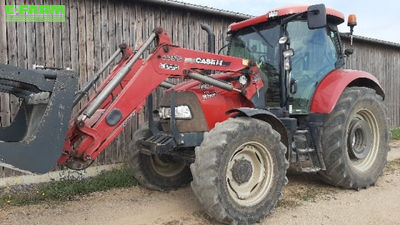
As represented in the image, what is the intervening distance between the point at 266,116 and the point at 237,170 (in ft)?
2.73

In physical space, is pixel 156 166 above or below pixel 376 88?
below

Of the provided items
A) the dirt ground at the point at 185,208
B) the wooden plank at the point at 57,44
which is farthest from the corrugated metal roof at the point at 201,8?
the dirt ground at the point at 185,208

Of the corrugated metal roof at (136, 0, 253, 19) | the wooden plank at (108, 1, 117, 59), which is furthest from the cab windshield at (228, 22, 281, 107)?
the wooden plank at (108, 1, 117, 59)

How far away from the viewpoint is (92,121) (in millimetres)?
3893

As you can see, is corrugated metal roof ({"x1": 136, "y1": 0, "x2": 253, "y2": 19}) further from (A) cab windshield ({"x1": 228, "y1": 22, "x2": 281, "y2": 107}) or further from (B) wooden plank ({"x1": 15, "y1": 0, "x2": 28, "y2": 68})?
(B) wooden plank ({"x1": 15, "y1": 0, "x2": 28, "y2": 68})

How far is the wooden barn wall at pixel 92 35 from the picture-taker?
551cm

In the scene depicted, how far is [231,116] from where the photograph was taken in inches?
169

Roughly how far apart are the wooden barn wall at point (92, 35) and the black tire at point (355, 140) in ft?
11.2

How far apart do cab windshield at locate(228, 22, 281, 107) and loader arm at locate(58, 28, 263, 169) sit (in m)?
0.75

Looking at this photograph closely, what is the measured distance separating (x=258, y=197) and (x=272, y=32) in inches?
93.9

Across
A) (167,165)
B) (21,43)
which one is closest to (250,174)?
(167,165)

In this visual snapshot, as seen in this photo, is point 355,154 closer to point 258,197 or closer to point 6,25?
point 258,197

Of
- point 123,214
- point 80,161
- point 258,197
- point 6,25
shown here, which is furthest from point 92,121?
point 6,25

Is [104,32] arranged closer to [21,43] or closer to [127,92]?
[21,43]
